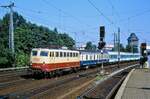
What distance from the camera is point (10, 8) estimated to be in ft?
194

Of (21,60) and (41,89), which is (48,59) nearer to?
(41,89)

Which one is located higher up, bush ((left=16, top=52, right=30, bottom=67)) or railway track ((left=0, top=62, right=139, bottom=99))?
bush ((left=16, top=52, right=30, bottom=67))

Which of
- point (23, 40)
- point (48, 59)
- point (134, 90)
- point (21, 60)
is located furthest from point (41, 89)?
point (23, 40)

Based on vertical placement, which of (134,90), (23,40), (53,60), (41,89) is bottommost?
(41,89)

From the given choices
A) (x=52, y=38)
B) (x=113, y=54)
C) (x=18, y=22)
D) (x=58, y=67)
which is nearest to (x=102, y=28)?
(x=58, y=67)

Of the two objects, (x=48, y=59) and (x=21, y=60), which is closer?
(x=48, y=59)

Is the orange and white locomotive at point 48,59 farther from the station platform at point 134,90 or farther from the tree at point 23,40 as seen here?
the station platform at point 134,90

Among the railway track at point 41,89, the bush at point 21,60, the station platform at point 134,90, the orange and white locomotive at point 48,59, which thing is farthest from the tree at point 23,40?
the station platform at point 134,90

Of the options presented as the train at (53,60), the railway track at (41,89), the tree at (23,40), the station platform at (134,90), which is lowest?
the railway track at (41,89)

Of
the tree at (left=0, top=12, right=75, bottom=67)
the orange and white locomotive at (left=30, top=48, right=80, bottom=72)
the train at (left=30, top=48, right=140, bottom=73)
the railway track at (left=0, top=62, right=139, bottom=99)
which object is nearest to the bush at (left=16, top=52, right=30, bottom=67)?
the tree at (left=0, top=12, right=75, bottom=67)

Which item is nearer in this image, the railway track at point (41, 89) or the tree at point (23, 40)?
the railway track at point (41, 89)

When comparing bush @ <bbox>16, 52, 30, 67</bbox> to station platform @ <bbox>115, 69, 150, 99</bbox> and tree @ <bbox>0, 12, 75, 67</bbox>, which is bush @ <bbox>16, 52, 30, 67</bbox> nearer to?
tree @ <bbox>0, 12, 75, 67</bbox>

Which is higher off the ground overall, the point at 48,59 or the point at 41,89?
the point at 48,59

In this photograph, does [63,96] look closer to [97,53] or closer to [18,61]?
[18,61]
